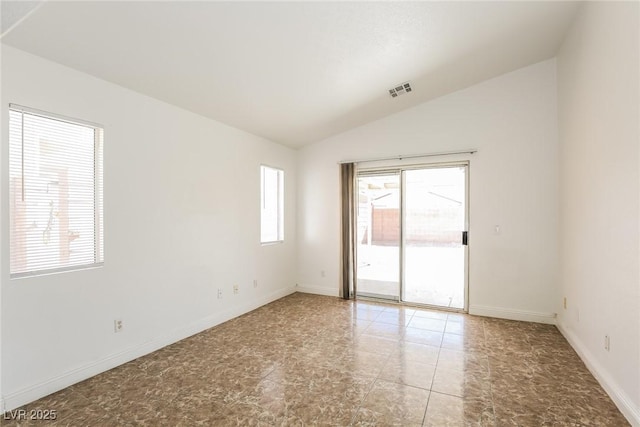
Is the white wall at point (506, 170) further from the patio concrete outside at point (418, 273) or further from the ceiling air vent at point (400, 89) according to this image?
the ceiling air vent at point (400, 89)

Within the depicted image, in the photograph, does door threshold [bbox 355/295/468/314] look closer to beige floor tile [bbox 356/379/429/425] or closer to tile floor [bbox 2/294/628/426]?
tile floor [bbox 2/294/628/426]

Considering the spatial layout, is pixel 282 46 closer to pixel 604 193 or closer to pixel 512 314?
pixel 604 193

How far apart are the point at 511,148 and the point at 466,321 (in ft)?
7.85

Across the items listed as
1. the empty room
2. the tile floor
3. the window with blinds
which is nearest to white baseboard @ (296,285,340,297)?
the empty room

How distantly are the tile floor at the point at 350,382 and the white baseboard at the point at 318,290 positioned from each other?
150cm

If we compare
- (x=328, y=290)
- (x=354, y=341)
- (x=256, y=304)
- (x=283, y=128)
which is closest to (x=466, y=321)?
(x=354, y=341)

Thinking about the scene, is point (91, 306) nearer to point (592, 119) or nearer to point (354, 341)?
point (354, 341)

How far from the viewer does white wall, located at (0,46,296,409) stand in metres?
2.34

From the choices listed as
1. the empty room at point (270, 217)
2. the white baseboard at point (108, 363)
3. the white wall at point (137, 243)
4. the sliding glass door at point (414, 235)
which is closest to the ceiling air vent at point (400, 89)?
the empty room at point (270, 217)

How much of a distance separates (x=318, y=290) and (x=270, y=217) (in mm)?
1576

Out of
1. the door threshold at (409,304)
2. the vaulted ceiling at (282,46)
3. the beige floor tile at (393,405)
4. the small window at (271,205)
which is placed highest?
the vaulted ceiling at (282,46)

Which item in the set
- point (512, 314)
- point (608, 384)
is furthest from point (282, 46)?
point (512, 314)

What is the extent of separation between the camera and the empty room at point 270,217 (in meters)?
2.25

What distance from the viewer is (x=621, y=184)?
7.39 feet
